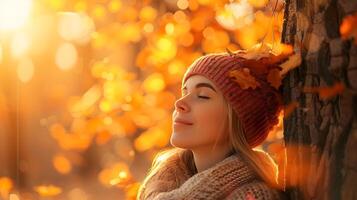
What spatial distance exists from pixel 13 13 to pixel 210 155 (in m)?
6.70

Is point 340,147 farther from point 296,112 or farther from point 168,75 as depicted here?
point 168,75

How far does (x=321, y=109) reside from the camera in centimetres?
250

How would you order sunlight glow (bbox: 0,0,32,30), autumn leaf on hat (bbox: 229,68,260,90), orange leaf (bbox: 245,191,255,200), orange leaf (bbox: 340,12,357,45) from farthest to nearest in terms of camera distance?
sunlight glow (bbox: 0,0,32,30)
autumn leaf on hat (bbox: 229,68,260,90)
orange leaf (bbox: 245,191,255,200)
orange leaf (bbox: 340,12,357,45)

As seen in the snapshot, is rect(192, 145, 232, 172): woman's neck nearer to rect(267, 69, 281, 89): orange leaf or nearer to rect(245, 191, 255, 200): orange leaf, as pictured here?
rect(245, 191, 255, 200): orange leaf

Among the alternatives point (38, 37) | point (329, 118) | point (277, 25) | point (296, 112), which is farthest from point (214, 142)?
point (38, 37)

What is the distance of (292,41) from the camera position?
8.82 ft

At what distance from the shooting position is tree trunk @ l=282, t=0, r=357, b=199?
93.4 inches

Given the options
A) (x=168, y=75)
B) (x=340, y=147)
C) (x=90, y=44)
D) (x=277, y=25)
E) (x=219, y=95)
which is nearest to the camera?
(x=340, y=147)

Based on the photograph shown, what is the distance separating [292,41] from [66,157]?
7686 millimetres

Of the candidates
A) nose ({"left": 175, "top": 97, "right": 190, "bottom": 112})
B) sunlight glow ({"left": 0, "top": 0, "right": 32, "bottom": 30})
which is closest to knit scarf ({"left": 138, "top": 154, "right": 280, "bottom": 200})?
nose ({"left": 175, "top": 97, "right": 190, "bottom": 112})

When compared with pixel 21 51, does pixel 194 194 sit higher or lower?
lower

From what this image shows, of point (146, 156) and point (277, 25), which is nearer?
point (277, 25)

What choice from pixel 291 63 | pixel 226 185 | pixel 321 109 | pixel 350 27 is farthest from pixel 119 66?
pixel 350 27

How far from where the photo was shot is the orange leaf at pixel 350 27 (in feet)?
7.66
